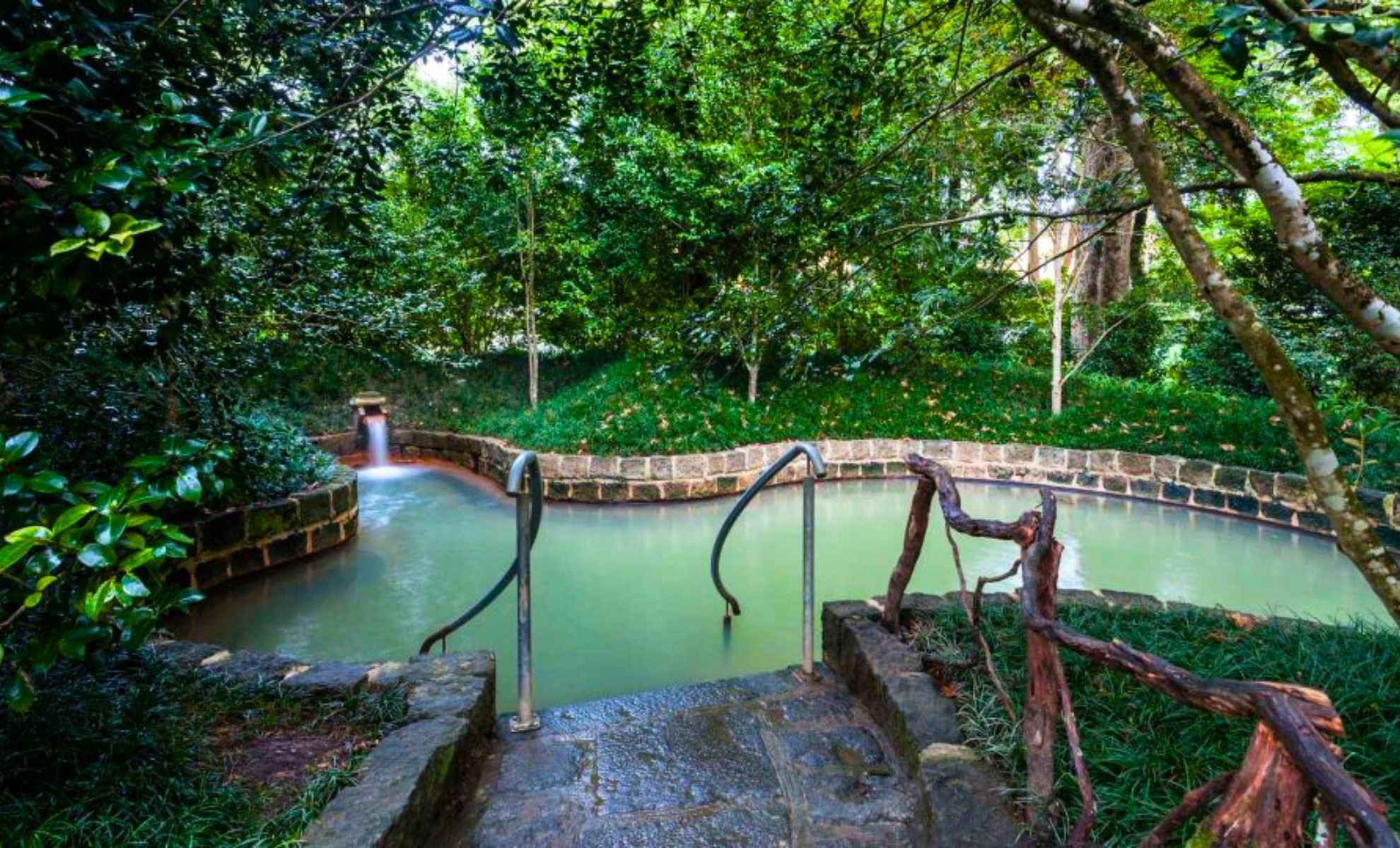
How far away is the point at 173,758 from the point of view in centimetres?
167

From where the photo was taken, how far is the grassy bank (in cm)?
646

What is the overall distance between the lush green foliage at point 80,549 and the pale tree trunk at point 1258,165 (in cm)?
197

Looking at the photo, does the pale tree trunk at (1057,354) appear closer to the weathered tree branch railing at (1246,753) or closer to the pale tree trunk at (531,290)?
the pale tree trunk at (531,290)

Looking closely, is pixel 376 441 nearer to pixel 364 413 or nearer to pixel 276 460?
pixel 364 413

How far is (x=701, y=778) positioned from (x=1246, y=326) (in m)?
1.74

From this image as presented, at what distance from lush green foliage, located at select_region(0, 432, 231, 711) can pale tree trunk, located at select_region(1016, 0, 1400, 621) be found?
1.95 meters

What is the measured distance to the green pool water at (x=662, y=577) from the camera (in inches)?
142

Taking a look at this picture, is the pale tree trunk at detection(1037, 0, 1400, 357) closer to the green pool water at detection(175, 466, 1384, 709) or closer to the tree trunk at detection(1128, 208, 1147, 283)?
the green pool water at detection(175, 466, 1384, 709)

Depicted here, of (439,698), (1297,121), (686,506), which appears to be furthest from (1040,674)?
(1297,121)

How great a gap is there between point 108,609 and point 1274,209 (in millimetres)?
2270

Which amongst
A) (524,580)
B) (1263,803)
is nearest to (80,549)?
(524,580)

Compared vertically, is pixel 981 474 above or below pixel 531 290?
below

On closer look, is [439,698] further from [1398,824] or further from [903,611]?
[1398,824]

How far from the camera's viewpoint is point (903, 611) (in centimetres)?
267
